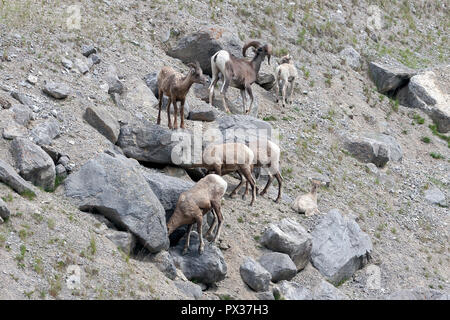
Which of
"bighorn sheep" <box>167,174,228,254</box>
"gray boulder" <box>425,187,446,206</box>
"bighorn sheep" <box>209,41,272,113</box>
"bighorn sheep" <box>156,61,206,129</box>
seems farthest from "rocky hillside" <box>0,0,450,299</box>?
"bighorn sheep" <box>156,61,206,129</box>

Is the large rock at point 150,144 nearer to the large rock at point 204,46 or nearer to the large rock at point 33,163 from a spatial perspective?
the large rock at point 33,163

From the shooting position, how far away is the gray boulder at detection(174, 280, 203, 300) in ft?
36.8

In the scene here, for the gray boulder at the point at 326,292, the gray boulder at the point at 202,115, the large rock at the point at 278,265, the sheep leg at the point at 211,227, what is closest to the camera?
the gray boulder at the point at 326,292

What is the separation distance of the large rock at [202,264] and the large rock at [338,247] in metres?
2.79

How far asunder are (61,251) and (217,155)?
4.78 meters

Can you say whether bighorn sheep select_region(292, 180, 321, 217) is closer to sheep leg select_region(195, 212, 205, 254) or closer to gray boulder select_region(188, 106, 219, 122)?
gray boulder select_region(188, 106, 219, 122)

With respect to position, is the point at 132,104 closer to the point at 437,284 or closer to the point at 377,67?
the point at 437,284

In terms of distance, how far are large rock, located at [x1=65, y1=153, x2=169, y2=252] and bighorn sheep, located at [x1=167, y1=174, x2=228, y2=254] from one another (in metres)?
0.41

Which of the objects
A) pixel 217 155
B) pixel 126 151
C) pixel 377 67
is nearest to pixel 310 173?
pixel 217 155

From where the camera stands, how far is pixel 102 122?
14211mm

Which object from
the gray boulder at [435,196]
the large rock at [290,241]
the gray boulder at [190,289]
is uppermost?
the gray boulder at [190,289]

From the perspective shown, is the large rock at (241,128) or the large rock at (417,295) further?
the large rock at (241,128)

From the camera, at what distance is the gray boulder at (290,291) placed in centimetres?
1239

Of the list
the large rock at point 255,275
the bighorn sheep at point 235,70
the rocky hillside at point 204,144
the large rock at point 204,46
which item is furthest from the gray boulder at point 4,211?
the large rock at point 204,46
